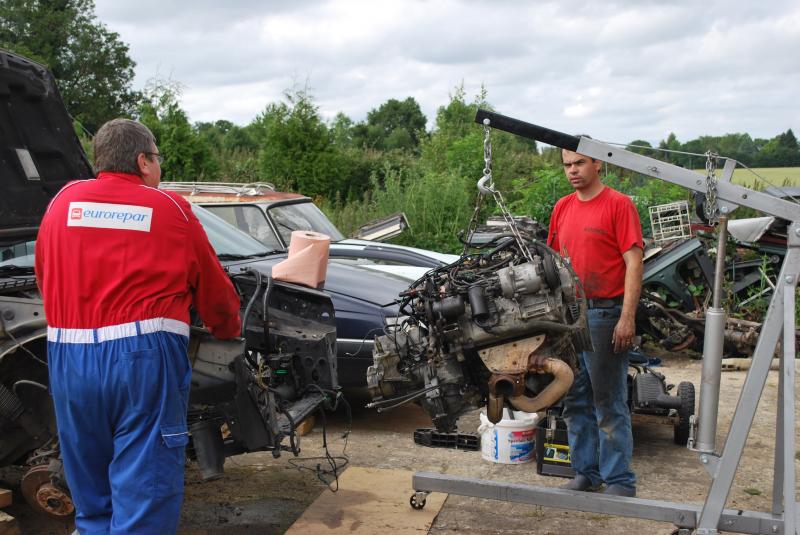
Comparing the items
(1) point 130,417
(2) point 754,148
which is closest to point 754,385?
(1) point 130,417

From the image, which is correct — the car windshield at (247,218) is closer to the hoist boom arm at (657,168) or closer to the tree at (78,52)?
the hoist boom arm at (657,168)

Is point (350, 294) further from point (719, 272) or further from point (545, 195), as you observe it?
point (545, 195)

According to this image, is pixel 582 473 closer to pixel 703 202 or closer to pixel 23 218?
pixel 703 202

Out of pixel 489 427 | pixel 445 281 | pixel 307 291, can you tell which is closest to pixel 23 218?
pixel 307 291

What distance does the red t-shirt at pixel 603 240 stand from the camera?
4398mm

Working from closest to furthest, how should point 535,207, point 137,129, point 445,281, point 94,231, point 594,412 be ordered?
point 94,231, point 137,129, point 445,281, point 594,412, point 535,207

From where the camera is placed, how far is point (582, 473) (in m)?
4.70

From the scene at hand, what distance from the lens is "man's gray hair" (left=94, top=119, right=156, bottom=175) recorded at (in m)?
3.13

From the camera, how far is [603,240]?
4.42 metres

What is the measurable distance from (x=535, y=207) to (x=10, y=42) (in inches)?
1325

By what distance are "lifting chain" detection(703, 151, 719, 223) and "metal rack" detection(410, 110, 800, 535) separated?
15mm

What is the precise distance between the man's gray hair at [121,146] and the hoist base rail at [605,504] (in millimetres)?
2355

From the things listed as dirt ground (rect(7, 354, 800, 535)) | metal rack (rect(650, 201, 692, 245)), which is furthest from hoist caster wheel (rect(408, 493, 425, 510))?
metal rack (rect(650, 201, 692, 245))

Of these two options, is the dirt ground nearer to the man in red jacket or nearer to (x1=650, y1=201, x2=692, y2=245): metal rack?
the man in red jacket
